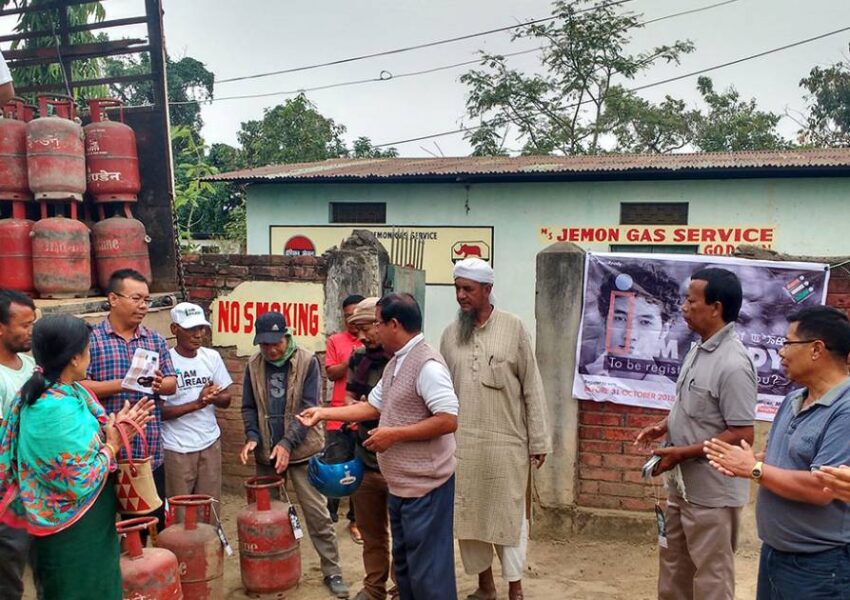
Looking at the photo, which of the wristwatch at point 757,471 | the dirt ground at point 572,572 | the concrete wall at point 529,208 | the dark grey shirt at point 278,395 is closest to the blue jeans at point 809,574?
the wristwatch at point 757,471

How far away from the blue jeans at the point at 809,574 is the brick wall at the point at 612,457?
2.22 m

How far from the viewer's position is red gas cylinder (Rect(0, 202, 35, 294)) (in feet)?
16.6

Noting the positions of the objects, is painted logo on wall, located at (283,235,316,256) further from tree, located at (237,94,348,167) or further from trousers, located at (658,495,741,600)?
trousers, located at (658,495,741,600)

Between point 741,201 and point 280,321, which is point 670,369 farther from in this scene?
point 741,201

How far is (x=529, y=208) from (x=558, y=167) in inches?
34.6

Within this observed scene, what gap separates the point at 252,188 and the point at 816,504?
13.2 metres

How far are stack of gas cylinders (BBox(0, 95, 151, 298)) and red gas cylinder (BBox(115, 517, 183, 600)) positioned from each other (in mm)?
2442

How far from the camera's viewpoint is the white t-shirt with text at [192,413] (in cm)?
422

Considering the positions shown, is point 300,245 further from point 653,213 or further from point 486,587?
point 486,587

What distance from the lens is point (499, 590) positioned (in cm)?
422

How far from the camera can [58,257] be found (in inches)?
198

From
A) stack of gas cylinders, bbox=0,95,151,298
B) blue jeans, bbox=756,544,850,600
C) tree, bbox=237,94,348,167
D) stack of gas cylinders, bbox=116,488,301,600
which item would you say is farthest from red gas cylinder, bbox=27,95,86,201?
tree, bbox=237,94,348,167

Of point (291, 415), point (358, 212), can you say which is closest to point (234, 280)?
point (291, 415)

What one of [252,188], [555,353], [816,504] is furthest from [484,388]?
[252,188]
